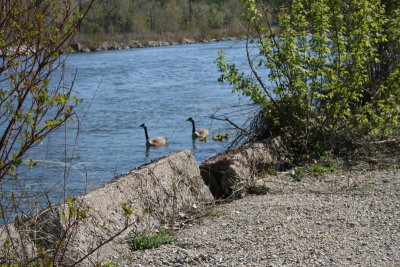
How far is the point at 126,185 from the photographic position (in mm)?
7555

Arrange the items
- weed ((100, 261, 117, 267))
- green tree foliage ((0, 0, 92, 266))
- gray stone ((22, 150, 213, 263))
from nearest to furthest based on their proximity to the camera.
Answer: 1. green tree foliage ((0, 0, 92, 266))
2. weed ((100, 261, 117, 267))
3. gray stone ((22, 150, 213, 263))

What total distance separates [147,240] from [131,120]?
55.3 feet

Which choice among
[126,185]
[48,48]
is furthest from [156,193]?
[48,48]

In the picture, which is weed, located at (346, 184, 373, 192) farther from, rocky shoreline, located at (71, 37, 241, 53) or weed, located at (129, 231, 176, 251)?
rocky shoreline, located at (71, 37, 241, 53)

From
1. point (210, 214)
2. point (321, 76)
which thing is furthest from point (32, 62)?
point (321, 76)

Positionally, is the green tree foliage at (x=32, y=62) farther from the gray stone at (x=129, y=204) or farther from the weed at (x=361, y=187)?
the weed at (x=361, y=187)

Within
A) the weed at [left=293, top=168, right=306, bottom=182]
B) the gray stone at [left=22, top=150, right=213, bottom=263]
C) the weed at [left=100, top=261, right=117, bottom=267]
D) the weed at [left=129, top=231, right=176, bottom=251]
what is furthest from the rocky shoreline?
the weed at [left=100, top=261, right=117, bottom=267]

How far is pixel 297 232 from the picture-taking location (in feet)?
22.4

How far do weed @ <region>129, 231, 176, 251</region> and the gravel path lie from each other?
117 mm

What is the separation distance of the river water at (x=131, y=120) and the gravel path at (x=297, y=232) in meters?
1.60

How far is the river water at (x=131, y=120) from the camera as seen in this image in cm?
1547

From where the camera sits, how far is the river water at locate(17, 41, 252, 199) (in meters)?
15.5

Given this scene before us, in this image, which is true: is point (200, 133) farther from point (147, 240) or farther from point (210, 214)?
point (147, 240)

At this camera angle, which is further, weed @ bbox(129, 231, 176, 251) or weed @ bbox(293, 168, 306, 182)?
weed @ bbox(293, 168, 306, 182)
